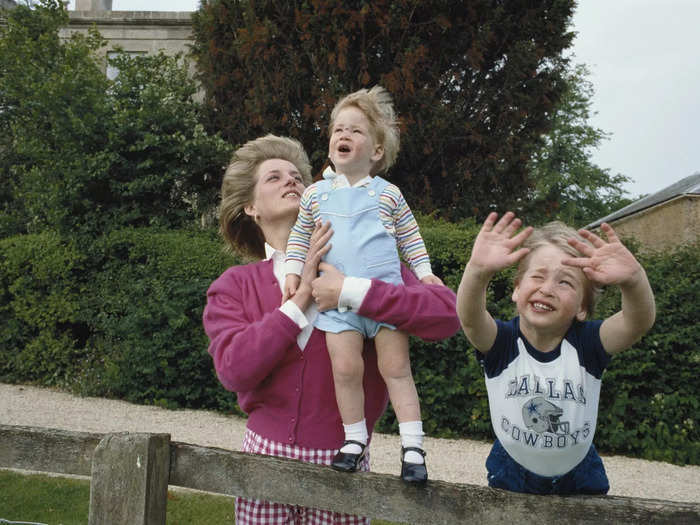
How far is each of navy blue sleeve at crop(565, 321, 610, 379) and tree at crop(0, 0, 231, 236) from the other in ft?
29.5

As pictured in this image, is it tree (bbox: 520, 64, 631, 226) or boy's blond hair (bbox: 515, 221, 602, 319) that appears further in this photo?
tree (bbox: 520, 64, 631, 226)

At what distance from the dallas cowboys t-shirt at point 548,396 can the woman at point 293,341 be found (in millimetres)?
240

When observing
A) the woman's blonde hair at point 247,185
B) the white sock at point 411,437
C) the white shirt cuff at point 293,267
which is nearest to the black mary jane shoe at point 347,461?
the white sock at point 411,437

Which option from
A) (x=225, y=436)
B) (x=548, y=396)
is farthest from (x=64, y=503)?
(x=548, y=396)

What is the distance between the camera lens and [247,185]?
255 cm

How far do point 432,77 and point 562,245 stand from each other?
30.9 ft

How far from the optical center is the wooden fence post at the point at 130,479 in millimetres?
1835

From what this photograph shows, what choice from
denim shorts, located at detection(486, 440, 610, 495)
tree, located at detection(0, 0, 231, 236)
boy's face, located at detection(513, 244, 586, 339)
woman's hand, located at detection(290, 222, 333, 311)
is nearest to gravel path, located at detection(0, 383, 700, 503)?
tree, located at detection(0, 0, 231, 236)

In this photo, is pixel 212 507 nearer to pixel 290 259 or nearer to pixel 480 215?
pixel 290 259

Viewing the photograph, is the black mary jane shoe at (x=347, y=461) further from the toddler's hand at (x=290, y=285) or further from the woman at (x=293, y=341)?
the toddler's hand at (x=290, y=285)

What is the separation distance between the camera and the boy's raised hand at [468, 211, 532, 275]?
1.73m

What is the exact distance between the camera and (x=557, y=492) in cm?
203

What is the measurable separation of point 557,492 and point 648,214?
1590cm

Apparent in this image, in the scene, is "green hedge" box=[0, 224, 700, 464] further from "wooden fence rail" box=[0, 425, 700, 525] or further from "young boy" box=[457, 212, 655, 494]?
"wooden fence rail" box=[0, 425, 700, 525]
